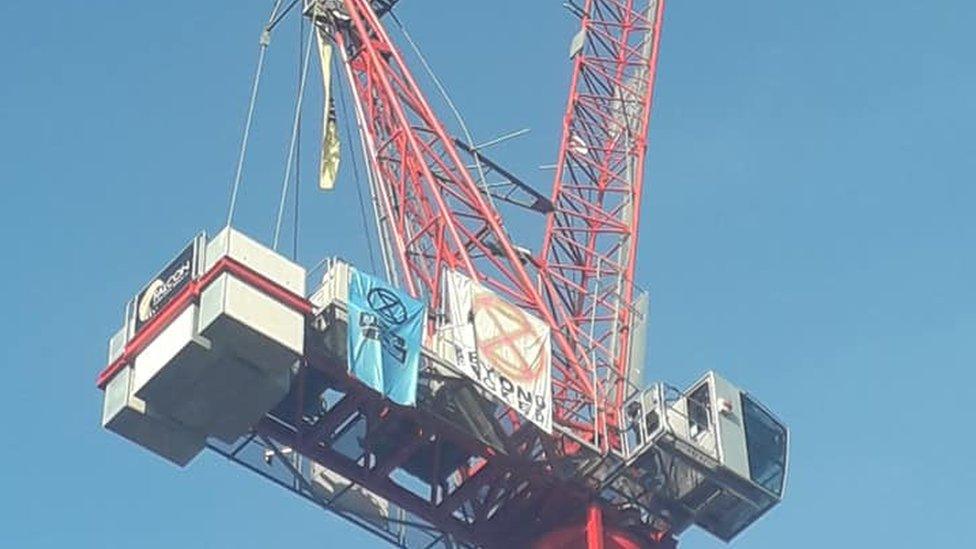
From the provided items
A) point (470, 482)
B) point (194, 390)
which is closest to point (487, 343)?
point (470, 482)

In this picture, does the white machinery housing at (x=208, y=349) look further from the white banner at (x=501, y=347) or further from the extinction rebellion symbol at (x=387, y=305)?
the white banner at (x=501, y=347)

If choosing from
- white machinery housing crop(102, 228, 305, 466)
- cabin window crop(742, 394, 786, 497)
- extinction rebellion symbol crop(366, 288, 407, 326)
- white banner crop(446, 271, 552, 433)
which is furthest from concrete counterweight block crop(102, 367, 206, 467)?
cabin window crop(742, 394, 786, 497)

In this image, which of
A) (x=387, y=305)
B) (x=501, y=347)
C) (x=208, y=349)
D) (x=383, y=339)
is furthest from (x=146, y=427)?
(x=501, y=347)

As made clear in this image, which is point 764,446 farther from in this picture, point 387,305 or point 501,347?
point 387,305

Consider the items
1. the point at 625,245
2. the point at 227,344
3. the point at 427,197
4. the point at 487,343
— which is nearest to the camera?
the point at 227,344

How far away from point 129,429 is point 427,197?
15.7m

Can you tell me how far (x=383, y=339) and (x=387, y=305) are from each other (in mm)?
1530

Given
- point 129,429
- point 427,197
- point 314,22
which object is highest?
point 314,22

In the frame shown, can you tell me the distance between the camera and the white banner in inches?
3595

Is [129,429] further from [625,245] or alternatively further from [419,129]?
[625,245]

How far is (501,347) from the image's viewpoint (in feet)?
304

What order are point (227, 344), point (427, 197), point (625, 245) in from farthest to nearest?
point (625, 245) < point (427, 197) < point (227, 344)

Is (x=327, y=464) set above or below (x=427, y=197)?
below

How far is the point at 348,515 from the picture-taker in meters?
93.7
